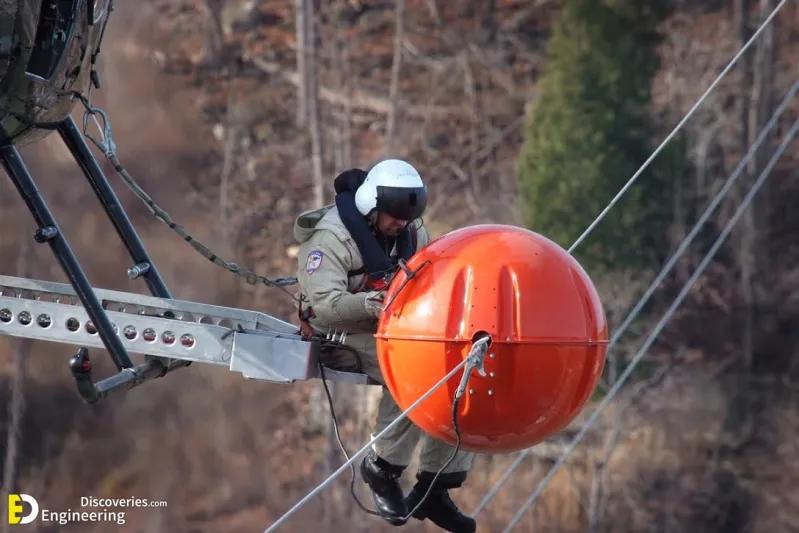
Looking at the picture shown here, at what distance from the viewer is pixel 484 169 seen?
19906 millimetres

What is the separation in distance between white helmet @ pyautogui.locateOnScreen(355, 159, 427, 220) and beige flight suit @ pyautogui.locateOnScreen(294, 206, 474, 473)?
0.54 feet

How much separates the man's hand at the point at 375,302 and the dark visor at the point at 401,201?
410mm

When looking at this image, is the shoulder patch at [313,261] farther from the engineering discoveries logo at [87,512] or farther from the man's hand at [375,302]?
the engineering discoveries logo at [87,512]

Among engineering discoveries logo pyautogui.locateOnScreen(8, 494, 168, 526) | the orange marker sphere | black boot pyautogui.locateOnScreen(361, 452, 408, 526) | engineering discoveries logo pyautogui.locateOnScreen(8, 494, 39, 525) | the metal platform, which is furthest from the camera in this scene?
engineering discoveries logo pyautogui.locateOnScreen(8, 494, 168, 526)

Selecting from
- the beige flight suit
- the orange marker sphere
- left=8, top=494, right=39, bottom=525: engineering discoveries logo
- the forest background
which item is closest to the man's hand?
the beige flight suit

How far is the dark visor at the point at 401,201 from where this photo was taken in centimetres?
625

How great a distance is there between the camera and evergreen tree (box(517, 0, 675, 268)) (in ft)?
58.0

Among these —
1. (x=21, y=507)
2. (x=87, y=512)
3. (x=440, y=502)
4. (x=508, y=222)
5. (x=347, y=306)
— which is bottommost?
(x=87, y=512)

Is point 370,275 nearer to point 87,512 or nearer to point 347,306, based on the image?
point 347,306

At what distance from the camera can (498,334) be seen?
214 inches

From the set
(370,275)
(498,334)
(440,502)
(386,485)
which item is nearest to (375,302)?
(370,275)

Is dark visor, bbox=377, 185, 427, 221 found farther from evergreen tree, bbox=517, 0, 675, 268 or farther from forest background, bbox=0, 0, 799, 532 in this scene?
forest background, bbox=0, 0, 799, 532

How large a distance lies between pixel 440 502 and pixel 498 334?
1.80 m

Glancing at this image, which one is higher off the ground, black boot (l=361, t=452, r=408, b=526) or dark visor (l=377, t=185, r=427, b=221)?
dark visor (l=377, t=185, r=427, b=221)
